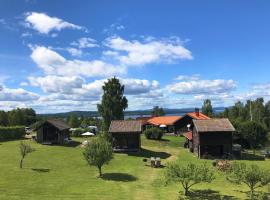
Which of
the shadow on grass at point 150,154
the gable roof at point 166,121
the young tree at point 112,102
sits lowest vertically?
the shadow on grass at point 150,154

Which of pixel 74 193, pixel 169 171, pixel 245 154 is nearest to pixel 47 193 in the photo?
pixel 74 193

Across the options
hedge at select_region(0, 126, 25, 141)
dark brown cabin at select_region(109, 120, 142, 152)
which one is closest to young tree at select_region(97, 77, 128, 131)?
dark brown cabin at select_region(109, 120, 142, 152)

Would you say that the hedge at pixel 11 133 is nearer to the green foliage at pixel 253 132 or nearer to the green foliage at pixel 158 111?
the green foliage at pixel 253 132

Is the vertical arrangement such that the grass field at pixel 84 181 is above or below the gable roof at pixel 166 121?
below

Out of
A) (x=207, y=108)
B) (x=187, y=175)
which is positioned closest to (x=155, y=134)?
(x=187, y=175)

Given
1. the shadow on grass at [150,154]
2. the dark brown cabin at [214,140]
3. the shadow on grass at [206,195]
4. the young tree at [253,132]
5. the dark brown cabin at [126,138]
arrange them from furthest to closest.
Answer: the young tree at [253,132]
the dark brown cabin at [126,138]
the dark brown cabin at [214,140]
the shadow on grass at [150,154]
the shadow on grass at [206,195]

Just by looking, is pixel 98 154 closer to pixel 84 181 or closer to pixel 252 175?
pixel 84 181

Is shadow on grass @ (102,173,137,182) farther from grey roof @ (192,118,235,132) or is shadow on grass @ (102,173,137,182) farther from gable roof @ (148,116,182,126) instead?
gable roof @ (148,116,182,126)

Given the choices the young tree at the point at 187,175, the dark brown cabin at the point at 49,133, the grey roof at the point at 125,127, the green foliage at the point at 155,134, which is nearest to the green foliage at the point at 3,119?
the dark brown cabin at the point at 49,133

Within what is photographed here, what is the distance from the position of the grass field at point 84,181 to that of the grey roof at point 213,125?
7.09 meters

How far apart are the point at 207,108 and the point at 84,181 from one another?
113200mm

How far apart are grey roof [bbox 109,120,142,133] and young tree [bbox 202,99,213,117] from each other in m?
80.7

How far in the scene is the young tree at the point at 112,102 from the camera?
281 feet

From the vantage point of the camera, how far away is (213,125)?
231 feet
